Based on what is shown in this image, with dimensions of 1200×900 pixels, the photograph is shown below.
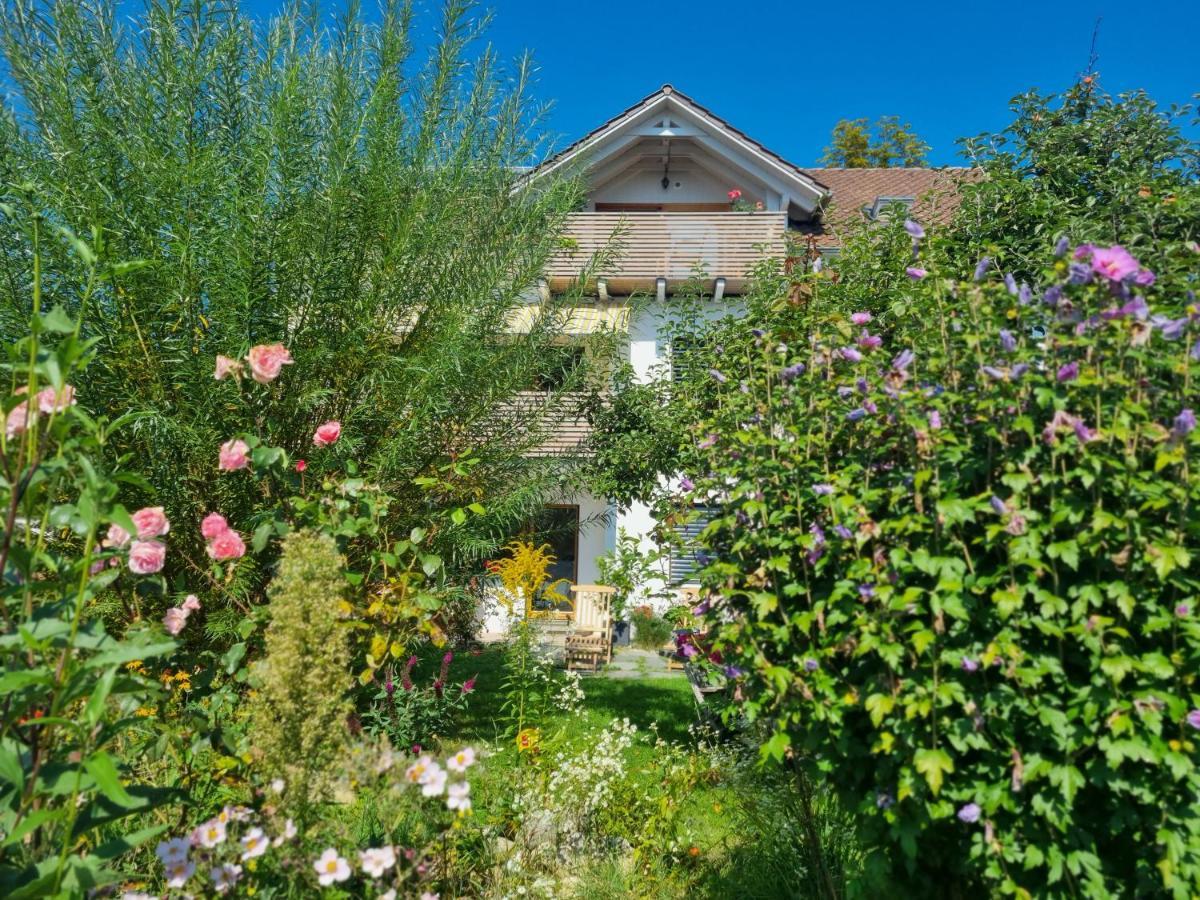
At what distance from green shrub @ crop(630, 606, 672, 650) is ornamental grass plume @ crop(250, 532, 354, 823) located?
459 inches

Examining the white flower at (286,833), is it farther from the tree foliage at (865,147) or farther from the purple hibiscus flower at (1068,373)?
the tree foliage at (865,147)

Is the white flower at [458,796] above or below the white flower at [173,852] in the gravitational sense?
above

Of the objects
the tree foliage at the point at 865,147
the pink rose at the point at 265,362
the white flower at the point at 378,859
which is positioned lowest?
the white flower at the point at 378,859

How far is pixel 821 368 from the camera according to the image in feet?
8.84

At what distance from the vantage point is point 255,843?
6.92 ft

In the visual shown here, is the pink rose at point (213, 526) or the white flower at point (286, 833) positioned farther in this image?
the pink rose at point (213, 526)

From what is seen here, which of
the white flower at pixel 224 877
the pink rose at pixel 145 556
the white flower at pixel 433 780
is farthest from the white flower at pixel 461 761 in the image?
the pink rose at pixel 145 556

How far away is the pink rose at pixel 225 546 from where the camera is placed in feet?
9.48

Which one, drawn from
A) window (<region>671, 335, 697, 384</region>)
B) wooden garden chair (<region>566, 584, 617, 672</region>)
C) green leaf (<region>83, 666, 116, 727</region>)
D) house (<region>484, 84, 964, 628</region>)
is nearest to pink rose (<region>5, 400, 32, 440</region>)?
green leaf (<region>83, 666, 116, 727</region>)

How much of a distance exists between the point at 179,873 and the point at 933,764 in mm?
1894

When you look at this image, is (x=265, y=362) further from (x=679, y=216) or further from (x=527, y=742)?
(x=679, y=216)

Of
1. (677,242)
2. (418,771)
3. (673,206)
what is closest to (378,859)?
(418,771)

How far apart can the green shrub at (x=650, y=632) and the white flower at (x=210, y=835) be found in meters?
11.7

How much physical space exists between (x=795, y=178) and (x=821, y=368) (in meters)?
12.8
